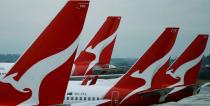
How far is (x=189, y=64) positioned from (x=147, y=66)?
894 cm

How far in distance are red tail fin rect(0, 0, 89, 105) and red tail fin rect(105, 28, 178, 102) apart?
37.6 ft

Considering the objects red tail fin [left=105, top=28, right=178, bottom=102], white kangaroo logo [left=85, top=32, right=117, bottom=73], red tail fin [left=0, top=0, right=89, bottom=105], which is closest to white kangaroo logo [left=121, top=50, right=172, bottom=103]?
red tail fin [left=105, top=28, right=178, bottom=102]

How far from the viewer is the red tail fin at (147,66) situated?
960 inches

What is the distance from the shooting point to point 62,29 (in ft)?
41.0

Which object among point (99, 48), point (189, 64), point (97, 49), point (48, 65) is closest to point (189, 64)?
point (189, 64)

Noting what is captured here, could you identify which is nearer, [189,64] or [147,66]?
[147,66]

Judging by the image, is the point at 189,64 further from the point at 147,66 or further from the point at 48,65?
the point at 48,65

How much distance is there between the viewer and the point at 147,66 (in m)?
25.1

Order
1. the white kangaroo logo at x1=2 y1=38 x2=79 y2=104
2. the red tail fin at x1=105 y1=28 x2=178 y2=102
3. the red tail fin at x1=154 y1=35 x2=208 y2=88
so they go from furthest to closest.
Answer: the red tail fin at x1=154 y1=35 x2=208 y2=88 < the red tail fin at x1=105 y1=28 x2=178 y2=102 < the white kangaroo logo at x1=2 y1=38 x2=79 y2=104

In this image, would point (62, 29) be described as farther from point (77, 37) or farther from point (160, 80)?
point (160, 80)

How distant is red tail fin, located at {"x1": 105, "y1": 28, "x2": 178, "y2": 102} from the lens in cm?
2438

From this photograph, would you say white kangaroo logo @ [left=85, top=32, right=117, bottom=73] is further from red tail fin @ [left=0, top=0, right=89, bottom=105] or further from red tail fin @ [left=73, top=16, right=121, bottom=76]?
red tail fin @ [left=0, top=0, right=89, bottom=105]

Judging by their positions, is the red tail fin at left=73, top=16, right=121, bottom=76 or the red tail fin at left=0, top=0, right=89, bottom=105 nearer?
the red tail fin at left=0, top=0, right=89, bottom=105

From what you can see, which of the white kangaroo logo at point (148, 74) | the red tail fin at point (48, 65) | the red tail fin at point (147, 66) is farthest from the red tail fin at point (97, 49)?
the red tail fin at point (48, 65)
